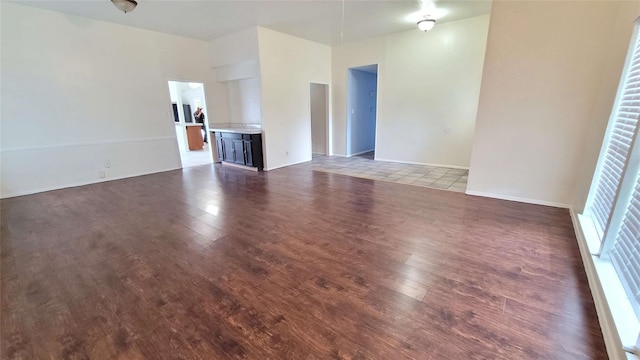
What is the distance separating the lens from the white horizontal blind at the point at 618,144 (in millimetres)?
2055

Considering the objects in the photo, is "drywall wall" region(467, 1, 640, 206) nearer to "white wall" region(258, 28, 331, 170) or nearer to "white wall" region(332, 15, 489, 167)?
"white wall" region(332, 15, 489, 167)

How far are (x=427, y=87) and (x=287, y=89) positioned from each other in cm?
307

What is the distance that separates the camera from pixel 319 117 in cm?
768

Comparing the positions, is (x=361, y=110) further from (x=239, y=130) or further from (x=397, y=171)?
(x=239, y=130)

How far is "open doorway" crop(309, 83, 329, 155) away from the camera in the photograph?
7.38 metres

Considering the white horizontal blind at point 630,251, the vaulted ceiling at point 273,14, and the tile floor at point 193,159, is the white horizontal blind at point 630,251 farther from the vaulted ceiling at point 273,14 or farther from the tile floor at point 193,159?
the tile floor at point 193,159

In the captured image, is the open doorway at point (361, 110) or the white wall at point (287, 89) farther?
the open doorway at point (361, 110)

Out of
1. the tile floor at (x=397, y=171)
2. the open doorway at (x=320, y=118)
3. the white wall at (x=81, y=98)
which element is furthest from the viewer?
the open doorway at (x=320, y=118)

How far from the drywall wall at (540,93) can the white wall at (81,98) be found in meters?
5.97

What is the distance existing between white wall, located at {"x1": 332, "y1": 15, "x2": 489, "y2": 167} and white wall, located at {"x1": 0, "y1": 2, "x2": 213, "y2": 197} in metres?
4.37

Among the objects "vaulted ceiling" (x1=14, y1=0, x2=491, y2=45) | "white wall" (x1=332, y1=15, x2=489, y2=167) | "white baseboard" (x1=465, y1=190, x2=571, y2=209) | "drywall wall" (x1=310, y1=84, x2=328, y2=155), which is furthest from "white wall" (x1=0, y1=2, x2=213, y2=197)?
"white baseboard" (x1=465, y1=190, x2=571, y2=209)

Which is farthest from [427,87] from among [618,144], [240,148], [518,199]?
[240,148]

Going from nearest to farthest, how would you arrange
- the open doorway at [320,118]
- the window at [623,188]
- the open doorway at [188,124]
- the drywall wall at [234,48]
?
the window at [623,188] → the drywall wall at [234,48] → the open doorway at [320,118] → the open doorway at [188,124]

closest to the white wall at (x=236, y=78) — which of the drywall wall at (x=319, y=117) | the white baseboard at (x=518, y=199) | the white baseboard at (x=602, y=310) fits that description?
the drywall wall at (x=319, y=117)
